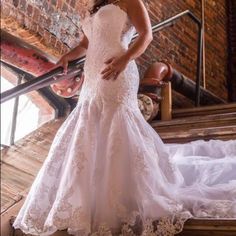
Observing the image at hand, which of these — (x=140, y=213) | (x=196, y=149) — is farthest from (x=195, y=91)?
(x=140, y=213)

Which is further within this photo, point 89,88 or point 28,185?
point 28,185

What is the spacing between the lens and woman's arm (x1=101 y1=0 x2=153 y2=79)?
1.95m

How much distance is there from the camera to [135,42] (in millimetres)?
2012

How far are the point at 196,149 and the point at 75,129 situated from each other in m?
0.96

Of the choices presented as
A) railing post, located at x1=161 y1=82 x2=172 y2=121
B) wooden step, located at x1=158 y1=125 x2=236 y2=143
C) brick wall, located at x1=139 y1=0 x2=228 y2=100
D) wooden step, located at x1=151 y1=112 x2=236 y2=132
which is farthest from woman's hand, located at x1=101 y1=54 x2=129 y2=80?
brick wall, located at x1=139 y1=0 x2=228 y2=100

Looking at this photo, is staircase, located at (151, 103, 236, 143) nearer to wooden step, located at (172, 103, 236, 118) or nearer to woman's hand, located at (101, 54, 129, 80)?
wooden step, located at (172, 103, 236, 118)

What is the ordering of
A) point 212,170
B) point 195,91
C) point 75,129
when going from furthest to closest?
1. point 195,91
2. point 212,170
3. point 75,129

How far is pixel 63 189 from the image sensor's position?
1.73 meters

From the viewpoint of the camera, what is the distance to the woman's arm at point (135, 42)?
1.95 meters

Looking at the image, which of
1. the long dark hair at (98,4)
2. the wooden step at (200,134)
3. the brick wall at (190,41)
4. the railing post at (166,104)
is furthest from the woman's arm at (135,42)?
the brick wall at (190,41)

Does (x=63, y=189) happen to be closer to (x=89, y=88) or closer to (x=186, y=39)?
(x=89, y=88)

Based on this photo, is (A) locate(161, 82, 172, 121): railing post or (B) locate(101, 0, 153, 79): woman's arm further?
(A) locate(161, 82, 172, 121): railing post

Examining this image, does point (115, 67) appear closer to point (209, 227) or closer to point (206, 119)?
point (209, 227)

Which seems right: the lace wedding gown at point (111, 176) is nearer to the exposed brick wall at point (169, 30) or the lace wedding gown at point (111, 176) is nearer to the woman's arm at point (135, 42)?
the woman's arm at point (135, 42)
